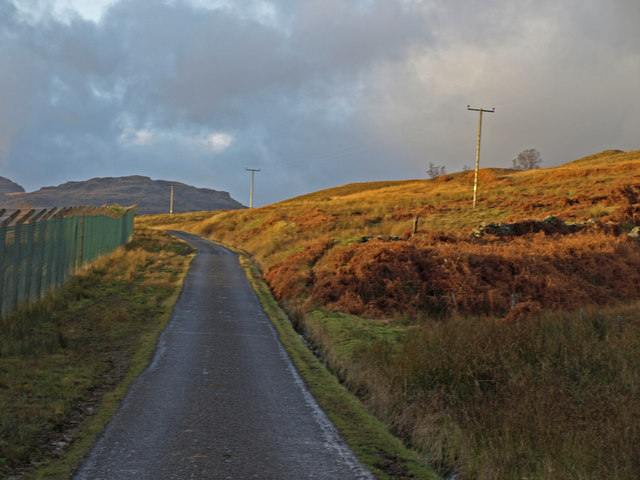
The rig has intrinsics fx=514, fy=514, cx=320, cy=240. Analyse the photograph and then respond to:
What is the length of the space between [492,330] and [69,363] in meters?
8.54

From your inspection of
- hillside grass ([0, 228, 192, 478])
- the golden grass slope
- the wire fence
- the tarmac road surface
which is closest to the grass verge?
the tarmac road surface

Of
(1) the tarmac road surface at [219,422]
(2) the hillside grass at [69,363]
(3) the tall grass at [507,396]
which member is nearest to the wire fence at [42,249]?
(2) the hillside grass at [69,363]

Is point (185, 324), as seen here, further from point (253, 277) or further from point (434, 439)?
point (253, 277)

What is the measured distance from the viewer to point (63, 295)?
16.5m

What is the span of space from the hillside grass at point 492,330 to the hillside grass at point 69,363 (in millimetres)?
4272

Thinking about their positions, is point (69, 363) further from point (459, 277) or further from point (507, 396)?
point (459, 277)

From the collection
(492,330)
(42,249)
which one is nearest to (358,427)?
(492,330)

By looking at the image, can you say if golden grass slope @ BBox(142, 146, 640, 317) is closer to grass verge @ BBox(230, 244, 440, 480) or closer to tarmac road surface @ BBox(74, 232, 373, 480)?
grass verge @ BBox(230, 244, 440, 480)

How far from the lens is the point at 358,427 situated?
7516 millimetres

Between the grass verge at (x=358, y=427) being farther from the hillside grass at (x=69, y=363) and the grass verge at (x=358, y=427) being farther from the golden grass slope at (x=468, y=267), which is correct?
the golden grass slope at (x=468, y=267)

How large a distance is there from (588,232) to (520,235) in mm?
3430

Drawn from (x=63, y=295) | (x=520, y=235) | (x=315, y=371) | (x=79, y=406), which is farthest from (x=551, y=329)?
(x=520, y=235)

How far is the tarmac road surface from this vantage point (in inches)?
232

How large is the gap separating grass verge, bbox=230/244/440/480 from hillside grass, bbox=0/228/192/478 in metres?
3.28
